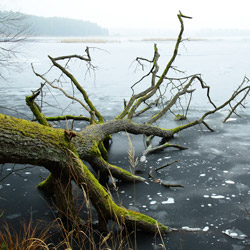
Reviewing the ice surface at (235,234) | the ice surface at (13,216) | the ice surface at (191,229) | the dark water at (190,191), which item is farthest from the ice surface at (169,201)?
the ice surface at (13,216)

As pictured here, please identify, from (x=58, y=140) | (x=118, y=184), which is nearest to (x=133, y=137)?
(x=118, y=184)

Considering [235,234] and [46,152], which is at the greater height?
[46,152]

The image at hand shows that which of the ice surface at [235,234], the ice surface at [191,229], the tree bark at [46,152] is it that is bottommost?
the ice surface at [191,229]

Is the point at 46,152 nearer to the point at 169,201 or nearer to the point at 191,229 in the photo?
the point at 191,229

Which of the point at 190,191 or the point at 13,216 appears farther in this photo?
the point at 190,191

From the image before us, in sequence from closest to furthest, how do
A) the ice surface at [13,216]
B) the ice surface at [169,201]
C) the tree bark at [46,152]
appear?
the tree bark at [46,152], the ice surface at [13,216], the ice surface at [169,201]

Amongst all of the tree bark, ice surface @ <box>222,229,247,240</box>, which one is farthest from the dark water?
the tree bark

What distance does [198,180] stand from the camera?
6145mm

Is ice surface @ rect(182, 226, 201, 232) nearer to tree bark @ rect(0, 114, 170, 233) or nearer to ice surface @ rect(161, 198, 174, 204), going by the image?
tree bark @ rect(0, 114, 170, 233)

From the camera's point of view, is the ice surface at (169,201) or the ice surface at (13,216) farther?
the ice surface at (169,201)

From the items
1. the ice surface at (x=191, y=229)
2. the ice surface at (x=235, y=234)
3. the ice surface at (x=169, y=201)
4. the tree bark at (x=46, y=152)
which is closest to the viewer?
the tree bark at (x=46, y=152)

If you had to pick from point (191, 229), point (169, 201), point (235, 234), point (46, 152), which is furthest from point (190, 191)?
point (46, 152)

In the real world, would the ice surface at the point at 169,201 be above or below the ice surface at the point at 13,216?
above

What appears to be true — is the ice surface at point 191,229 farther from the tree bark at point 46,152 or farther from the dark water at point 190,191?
the tree bark at point 46,152
